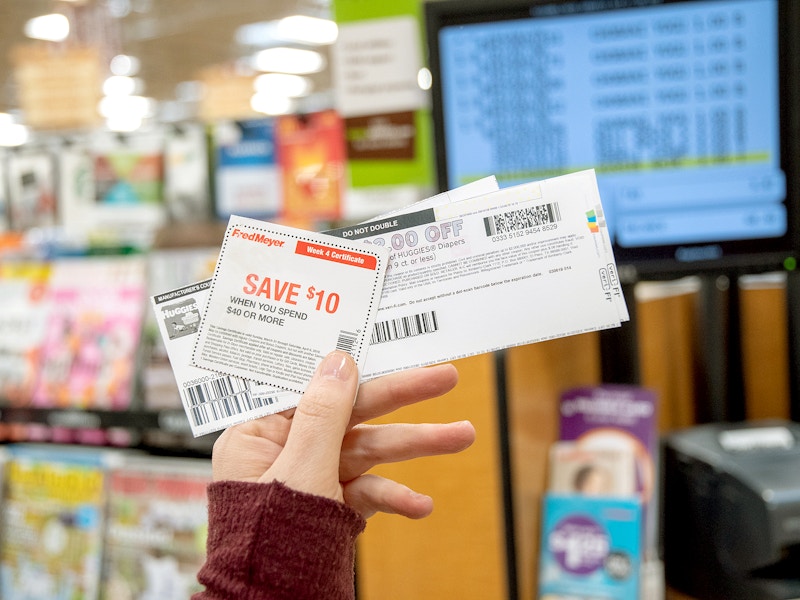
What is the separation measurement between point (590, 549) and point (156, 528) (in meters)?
1.02

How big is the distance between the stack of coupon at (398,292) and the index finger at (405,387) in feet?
0.04

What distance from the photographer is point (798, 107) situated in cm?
140

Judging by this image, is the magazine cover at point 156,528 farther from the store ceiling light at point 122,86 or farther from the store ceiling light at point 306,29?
the store ceiling light at point 122,86

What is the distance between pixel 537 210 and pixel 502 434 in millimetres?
676

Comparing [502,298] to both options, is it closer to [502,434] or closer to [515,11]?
[502,434]

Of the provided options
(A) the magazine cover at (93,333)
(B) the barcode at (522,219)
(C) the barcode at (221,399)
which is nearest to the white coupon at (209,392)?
(C) the barcode at (221,399)

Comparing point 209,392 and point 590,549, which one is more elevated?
point 209,392

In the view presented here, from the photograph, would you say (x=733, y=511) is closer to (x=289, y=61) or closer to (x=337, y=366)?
(x=337, y=366)

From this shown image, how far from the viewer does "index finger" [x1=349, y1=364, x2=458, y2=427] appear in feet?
2.61

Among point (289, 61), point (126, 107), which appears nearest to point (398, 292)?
point (289, 61)

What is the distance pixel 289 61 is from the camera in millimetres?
12953

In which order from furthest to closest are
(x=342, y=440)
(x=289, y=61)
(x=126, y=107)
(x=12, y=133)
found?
(x=12, y=133)
(x=126, y=107)
(x=289, y=61)
(x=342, y=440)

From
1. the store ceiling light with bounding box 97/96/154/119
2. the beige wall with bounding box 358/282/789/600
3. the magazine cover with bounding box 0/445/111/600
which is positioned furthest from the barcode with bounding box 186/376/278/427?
the store ceiling light with bounding box 97/96/154/119

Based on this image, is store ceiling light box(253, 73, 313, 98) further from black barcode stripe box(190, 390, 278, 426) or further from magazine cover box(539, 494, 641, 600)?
black barcode stripe box(190, 390, 278, 426)
